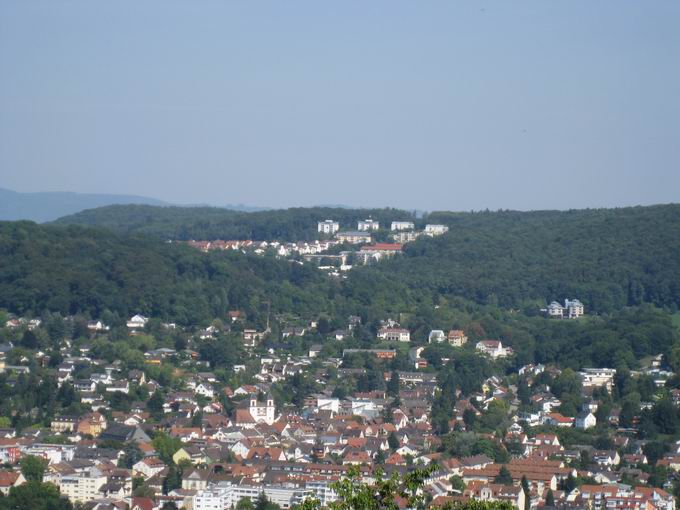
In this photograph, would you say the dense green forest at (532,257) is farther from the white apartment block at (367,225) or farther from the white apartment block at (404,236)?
the white apartment block at (367,225)

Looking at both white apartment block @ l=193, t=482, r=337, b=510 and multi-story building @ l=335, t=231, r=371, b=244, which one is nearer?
white apartment block @ l=193, t=482, r=337, b=510

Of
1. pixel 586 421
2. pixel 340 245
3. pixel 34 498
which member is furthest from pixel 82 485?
pixel 340 245

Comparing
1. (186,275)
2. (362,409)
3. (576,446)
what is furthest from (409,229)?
(576,446)

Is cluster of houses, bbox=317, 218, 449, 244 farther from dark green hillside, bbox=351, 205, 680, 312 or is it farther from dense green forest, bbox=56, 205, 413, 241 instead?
dark green hillside, bbox=351, 205, 680, 312

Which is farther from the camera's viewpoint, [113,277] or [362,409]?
[113,277]

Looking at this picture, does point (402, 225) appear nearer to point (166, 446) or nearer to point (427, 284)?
point (427, 284)

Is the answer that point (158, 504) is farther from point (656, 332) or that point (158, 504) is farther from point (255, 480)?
point (656, 332)

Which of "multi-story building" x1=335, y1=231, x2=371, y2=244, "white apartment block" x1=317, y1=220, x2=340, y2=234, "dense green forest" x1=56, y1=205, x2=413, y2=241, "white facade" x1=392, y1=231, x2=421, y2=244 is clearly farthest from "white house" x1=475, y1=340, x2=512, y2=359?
"white apartment block" x1=317, y1=220, x2=340, y2=234
